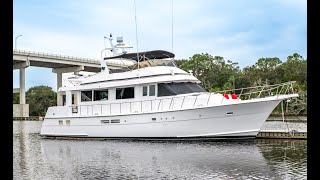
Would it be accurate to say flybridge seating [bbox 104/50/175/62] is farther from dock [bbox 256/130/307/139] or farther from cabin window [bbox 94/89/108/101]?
dock [bbox 256/130/307/139]

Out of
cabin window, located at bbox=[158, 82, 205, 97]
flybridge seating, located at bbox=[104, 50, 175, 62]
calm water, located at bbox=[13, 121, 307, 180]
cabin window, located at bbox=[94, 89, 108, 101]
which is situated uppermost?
flybridge seating, located at bbox=[104, 50, 175, 62]

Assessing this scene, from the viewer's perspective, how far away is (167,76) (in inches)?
850

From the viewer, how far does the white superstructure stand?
1941 centimetres

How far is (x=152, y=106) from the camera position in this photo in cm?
2139

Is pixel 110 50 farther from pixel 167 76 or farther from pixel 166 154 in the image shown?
pixel 166 154

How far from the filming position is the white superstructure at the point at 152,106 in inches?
764

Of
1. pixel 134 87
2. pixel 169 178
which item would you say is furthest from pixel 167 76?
pixel 169 178

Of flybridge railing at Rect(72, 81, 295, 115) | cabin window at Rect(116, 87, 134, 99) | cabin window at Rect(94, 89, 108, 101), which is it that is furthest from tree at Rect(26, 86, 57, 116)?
cabin window at Rect(116, 87, 134, 99)

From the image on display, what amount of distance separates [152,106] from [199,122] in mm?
2910

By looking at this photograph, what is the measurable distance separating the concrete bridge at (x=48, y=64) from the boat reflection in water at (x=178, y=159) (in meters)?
48.2

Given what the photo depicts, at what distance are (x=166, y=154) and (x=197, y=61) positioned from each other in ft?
189

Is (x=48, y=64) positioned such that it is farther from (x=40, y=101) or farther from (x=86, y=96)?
(x=86, y=96)

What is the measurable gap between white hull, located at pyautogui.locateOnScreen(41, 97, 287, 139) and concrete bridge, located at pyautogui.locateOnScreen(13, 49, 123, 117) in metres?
45.3

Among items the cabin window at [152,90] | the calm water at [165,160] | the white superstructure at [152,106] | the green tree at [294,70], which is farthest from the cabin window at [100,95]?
the green tree at [294,70]
